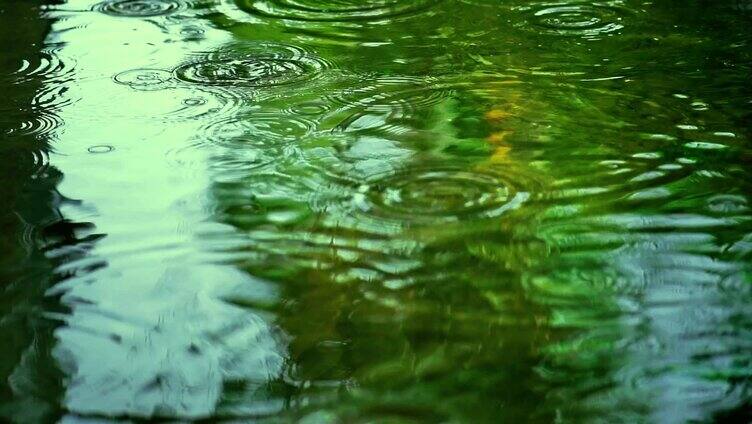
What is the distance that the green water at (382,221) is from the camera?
117 centimetres

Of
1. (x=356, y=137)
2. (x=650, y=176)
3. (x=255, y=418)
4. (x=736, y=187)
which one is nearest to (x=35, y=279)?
(x=255, y=418)

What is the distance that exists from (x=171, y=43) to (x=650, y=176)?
4.17 feet

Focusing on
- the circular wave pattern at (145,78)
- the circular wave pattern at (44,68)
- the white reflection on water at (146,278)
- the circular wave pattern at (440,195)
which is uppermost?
the circular wave pattern at (440,195)

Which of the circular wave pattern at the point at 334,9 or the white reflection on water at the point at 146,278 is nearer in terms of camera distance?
the white reflection on water at the point at 146,278

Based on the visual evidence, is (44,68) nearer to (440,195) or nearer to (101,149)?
(101,149)

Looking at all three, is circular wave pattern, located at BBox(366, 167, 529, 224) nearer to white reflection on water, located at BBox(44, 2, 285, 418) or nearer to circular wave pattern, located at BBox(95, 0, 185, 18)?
white reflection on water, located at BBox(44, 2, 285, 418)

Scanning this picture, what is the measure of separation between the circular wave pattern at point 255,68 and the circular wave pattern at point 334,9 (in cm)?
28

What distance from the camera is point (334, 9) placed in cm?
262

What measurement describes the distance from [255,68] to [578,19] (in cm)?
85

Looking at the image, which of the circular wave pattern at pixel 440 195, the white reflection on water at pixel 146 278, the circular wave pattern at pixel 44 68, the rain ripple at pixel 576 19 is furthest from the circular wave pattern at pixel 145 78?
the rain ripple at pixel 576 19

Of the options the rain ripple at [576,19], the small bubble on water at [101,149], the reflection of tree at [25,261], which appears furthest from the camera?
the rain ripple at [576,19]

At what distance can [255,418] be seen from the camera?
43.4 inches

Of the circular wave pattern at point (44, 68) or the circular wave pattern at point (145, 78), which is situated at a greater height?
the circular wave pattern at point (145, 78)

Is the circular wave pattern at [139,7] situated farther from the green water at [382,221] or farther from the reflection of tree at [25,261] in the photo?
the reflection of tree at [25,261]
